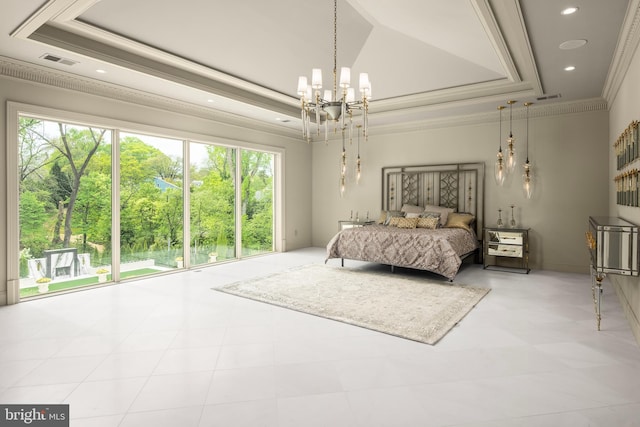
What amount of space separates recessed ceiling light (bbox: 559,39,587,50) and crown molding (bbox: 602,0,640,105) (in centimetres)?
28

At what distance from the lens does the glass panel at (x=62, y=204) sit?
4.21 m

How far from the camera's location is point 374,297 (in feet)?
13.8

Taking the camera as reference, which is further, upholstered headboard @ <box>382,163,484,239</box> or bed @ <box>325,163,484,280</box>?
upholstered headboard @ <box>382,163,484,239</box>

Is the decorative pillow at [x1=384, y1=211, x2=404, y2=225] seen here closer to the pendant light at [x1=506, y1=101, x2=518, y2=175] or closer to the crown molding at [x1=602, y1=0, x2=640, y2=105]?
the pendant light at [x1=506, y1=101, x2=518, y2=175]

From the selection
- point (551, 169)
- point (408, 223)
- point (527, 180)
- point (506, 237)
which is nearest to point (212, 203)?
point (408, 223)

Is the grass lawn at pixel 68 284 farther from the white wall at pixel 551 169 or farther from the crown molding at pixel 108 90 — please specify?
the white wall at pixel 551 169

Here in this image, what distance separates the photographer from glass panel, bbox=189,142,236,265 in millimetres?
6035

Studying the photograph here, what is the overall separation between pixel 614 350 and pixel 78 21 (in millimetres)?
5211

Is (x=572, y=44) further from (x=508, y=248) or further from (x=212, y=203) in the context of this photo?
(x=212, y=203)

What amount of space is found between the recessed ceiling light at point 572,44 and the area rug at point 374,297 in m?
2.71

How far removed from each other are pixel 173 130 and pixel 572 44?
16.6 feet

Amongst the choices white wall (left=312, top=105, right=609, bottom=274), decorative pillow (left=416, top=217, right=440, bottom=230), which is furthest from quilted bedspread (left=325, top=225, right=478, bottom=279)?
white wall (left=312, top=105, right=609, bottom=274)

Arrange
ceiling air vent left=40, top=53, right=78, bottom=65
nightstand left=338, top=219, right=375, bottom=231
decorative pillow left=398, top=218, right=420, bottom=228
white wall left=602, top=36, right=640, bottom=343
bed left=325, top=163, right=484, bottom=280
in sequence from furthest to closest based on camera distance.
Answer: nightstand left=338, top=219, right=375, bottom=231
decorative pillow left=398, top=218, right=420, bottom=228
bed left=325, top=163, right=484, bottom=280
ceiling air vent left=40, top=53, right=78, bottom=65
white wall left=602, top=36, right=640, bottom=343

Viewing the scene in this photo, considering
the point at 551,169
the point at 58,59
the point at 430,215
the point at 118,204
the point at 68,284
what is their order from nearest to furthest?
the point at 58,59 < the point at 68,284 < the point at 118,204 < the point at 551,169 < the point at 430,215
